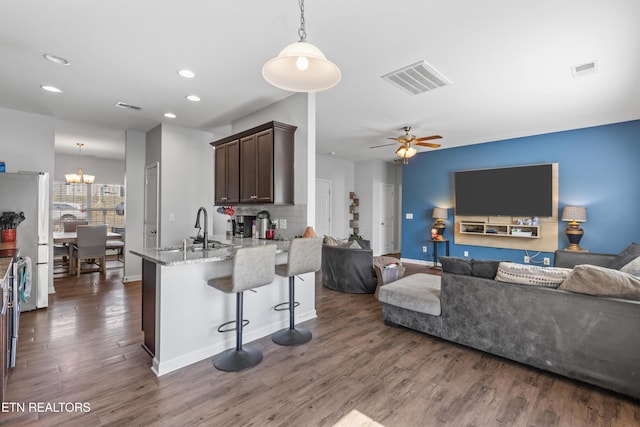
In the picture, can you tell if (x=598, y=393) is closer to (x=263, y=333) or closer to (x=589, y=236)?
(x=263, y=333)

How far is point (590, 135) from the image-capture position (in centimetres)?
516

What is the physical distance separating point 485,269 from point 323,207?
561cm

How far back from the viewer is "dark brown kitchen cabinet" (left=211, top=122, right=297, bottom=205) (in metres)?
3.71

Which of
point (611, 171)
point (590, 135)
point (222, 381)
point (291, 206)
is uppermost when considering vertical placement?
point (590, 135)

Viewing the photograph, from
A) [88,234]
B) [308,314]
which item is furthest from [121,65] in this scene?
[88,234]

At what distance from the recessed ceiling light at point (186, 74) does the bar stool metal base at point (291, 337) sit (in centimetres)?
279

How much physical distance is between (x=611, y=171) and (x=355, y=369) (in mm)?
5441

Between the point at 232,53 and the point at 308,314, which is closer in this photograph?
the point at 232,53

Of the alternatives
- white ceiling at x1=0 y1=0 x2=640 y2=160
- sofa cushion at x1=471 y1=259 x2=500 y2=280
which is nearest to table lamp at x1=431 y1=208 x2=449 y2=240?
white ceiling at x1=0 y1=0 x2=640 y2=160

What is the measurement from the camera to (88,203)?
27.6ft

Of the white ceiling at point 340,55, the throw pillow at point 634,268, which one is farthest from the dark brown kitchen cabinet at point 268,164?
the throw pillow at point 634,268

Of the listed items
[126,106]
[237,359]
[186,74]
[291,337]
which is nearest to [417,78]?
[186,74]

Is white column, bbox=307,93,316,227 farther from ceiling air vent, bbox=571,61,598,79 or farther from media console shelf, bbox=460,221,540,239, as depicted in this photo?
media console shelf, bbox=460,221,540,239

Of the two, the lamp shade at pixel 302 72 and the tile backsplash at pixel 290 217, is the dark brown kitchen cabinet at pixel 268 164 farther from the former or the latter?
the lamp shade at pixel 302 72
